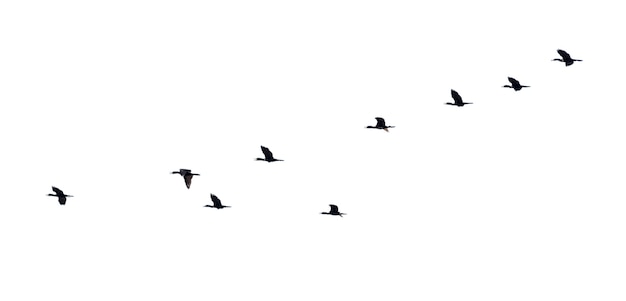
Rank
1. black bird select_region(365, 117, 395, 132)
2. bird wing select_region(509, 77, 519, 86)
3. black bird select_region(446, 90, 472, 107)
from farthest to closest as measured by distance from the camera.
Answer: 1. bird wing select_region(509, 77, 519, 86)
2. black bird select_region(365, 117, 395, 132)
3. black bird select_region(446, 90, 472, 107)

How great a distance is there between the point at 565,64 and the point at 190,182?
2017 centimetres

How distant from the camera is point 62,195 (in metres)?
87.4

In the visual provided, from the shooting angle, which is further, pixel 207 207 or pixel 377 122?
pixel 207 207

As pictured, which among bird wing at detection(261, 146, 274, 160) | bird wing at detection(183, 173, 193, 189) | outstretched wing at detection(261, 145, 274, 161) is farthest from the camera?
outstretched wing at detection(261, 145, 274, 161)

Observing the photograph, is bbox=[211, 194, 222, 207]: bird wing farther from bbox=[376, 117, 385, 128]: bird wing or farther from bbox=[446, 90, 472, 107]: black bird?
bbox=[446, 90, 472, 107]: black bird

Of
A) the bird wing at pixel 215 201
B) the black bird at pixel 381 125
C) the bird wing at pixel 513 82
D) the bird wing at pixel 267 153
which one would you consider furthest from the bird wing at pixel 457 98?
the bird wing at pixel 215 201

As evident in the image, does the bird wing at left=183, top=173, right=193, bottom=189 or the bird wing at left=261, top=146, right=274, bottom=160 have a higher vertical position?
the bird wing at left=261, top=146, right=274, bottom=160

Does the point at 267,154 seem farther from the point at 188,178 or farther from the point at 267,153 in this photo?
the point at 188,178

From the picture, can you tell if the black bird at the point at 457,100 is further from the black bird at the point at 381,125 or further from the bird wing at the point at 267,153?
the bird wing at the point at 267,153

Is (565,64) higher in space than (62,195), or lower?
higher

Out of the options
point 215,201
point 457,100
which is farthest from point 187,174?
point 457,100

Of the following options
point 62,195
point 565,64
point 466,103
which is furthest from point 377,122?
point 62,195

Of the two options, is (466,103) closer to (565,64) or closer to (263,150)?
(565,64)

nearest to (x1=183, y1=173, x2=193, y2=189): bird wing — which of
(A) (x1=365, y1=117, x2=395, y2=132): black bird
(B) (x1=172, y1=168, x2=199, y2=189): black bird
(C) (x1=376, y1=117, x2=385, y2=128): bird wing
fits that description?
(B) (x1=172, y1=168, x2=199, y2=189): black bird
